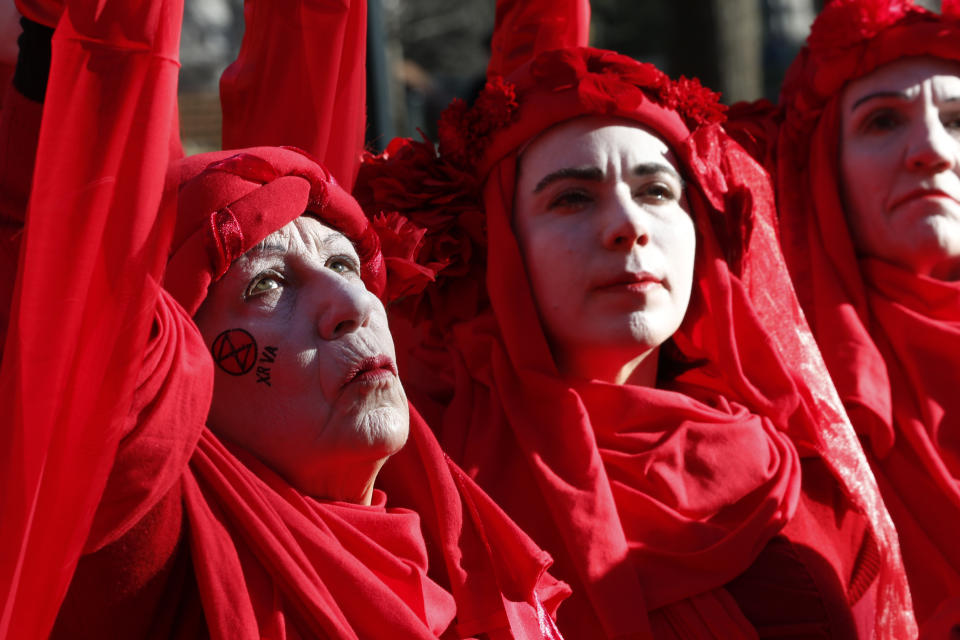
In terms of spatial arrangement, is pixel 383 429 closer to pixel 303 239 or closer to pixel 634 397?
pixel 303 239

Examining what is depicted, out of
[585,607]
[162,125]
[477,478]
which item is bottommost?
[585,607]

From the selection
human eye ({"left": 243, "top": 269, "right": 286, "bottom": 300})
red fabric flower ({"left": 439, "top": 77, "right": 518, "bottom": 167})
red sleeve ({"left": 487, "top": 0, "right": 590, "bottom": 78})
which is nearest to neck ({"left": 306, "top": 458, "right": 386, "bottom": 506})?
human eye ({"left": 243, "top": 269, "right": 286, "bottom": 300})

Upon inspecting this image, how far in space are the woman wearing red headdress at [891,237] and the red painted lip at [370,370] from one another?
148 centimetres

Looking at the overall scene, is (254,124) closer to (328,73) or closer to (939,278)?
(328,73)

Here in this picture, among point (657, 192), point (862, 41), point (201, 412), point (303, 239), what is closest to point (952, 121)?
point (862, 41)

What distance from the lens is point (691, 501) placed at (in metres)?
2.77

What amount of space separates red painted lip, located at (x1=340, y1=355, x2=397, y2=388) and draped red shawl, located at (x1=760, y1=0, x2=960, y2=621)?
148 centimetres

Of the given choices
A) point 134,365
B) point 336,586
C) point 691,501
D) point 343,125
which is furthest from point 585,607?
point 134,365

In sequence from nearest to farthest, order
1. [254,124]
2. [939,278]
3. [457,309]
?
[254,124], [457,309], [939,278]

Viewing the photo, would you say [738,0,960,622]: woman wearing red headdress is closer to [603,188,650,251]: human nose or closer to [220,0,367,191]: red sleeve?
[603,188,650,251]: human nose

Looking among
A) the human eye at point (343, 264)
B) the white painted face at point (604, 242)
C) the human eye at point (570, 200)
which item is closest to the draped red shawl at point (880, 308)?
the white painted face at point (604, 242)

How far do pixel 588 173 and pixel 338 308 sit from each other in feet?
3.48

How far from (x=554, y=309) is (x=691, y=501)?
0.54 m

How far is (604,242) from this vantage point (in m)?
2.84
